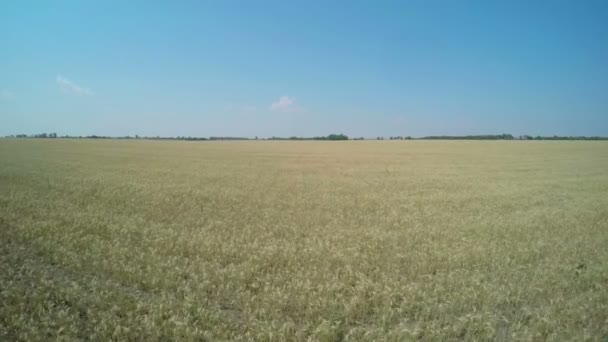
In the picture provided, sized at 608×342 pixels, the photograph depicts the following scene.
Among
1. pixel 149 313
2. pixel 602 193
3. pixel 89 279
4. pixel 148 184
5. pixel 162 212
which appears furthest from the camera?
pixel 148 184

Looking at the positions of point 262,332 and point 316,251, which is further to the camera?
point 316,251

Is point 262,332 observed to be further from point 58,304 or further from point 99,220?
point 99,220

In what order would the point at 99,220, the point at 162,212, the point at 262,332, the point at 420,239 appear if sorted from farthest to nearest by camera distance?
1. the point at 162,212
2. the point at 99,220
3. the point at 420,239
4. the point at 262,332

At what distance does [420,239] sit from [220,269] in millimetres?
5259

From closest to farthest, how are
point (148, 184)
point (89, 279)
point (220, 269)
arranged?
Result: point (89, 279) < point (220, 269) < point (148, 184)

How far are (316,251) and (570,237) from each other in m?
7.10

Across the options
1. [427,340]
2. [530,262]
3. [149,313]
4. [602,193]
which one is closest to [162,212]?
[149,313]

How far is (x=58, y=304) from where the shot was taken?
16.8 ft

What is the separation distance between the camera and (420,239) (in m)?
8.95

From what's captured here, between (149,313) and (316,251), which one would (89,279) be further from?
(316,251)

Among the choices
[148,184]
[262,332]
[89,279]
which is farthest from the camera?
[148,184]

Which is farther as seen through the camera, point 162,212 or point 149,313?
point 162,212

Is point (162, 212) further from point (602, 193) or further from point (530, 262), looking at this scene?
point (602, 193)

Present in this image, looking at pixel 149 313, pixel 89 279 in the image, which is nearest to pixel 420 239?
pixel 149 313
